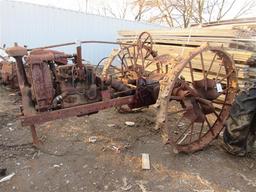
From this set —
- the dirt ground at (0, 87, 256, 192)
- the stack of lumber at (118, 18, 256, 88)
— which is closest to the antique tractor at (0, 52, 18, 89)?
the dirt ground at (0, 87, 256, 192)

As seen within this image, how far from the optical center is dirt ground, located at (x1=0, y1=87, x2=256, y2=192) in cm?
322

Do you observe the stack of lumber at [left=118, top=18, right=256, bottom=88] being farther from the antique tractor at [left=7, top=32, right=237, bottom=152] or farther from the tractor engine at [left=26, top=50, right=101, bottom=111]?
the tractor engine at [left=26, top=50, right=101, bottom=111]

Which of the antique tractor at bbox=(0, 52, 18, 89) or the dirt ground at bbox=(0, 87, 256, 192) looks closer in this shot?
the dirt ground at bbox=(0, 87, 256, 192)

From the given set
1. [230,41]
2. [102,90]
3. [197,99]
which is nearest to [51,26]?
[230,41]

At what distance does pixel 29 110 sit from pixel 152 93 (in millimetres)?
1715

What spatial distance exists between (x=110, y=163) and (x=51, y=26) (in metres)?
7.59

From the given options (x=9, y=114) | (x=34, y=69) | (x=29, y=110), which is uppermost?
(x=34, y=69)

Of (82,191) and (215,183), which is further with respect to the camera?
(215,183)

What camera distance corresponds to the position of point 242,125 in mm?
3588

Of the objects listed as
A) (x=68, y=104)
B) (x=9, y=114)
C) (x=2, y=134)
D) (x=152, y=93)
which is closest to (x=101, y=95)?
(x=68, y=104)

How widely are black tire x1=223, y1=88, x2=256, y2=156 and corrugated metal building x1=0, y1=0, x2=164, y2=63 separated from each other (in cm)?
747

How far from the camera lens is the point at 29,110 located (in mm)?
3332

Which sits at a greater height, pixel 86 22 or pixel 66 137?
pixel 86 22

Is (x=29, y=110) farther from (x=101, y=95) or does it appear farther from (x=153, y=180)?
(x=153, y=180)
